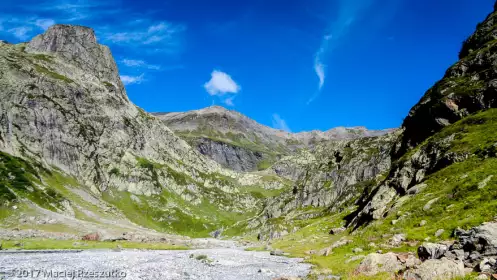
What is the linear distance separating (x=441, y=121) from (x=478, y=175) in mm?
43782

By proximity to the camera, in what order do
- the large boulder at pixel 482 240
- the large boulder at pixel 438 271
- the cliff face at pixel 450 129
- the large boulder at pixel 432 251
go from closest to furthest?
the large boulder at pixel 438 271 → the large boulder at pixel 482 240 → the large boulder at pixel 432 251 → the cliff face at pixel 450 129

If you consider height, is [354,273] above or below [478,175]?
below

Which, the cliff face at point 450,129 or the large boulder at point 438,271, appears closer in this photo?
the large boulder at point 438,271

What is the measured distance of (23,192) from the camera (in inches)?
7352

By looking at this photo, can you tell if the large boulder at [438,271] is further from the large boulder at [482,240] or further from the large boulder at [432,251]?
the large boulder at [432,251]

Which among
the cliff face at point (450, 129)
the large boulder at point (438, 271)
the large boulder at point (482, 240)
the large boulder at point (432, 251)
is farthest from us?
the cliff face at point (450, 129)

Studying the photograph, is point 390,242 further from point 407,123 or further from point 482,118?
point 407,123

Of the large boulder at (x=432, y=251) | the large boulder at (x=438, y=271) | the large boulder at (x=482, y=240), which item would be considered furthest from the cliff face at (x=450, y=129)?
the large boulder at (x=438, y=271)

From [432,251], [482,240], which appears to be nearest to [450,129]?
[432,251]

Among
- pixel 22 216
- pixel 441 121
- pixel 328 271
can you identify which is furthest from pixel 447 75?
pixel 22 216

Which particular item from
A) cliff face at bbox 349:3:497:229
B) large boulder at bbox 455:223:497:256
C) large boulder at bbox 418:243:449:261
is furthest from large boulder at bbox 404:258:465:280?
cliff face at bbox 349:3:497:229

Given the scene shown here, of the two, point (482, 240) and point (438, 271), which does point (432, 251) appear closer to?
point (482, 240)

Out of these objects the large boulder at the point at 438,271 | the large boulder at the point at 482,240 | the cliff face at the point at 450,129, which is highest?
the cliff face at the point at 450,129

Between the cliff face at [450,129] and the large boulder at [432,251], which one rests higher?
the cliff face at [450,129]
